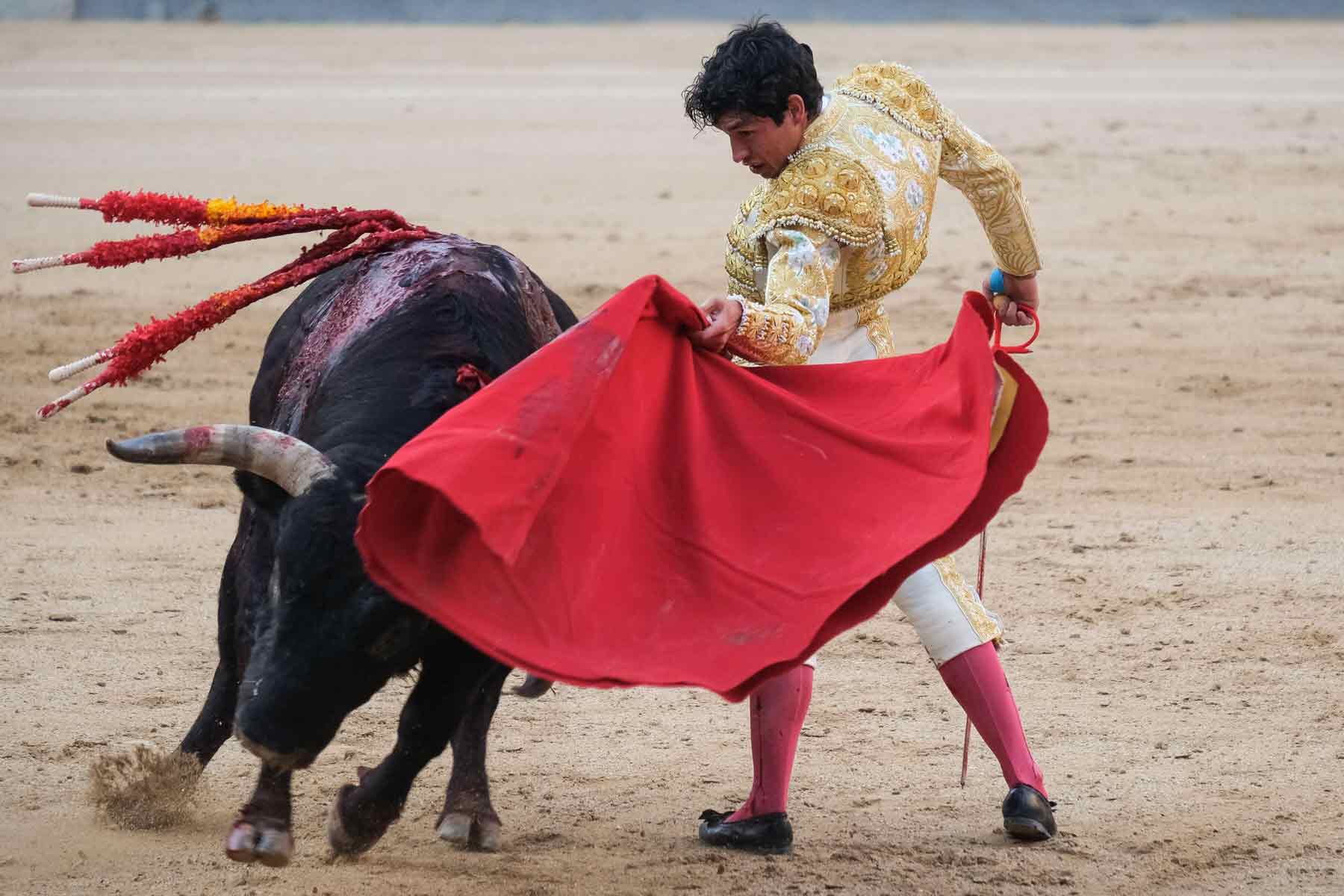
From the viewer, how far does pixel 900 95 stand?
3109mm

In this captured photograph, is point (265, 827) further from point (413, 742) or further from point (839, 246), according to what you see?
point (839, 246)

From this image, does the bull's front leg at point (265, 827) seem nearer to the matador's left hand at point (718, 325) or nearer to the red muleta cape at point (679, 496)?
the red muleta cape at point (679, 496)

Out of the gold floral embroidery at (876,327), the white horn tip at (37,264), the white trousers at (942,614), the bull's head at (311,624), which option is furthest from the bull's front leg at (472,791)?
the white horn tip at (37,264)

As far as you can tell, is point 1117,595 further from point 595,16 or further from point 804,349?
point 595,16

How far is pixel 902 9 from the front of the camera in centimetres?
2939

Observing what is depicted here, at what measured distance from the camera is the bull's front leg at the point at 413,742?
9.00 feet

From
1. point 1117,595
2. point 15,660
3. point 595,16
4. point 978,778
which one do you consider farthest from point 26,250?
point 595,16

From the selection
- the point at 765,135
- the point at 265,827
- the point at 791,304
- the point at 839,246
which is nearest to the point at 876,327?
the point at 839,246

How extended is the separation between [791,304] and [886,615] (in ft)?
6.09

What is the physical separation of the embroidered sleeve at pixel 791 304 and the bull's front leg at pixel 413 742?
65cm

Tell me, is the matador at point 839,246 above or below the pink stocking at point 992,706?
above

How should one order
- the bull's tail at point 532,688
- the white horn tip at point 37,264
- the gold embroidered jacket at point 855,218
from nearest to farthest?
the gold embroidered jacket at point 855,218 → the white horn tip at point 37,264 → the bull's tail at point 532,688

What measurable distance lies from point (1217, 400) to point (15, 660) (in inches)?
176

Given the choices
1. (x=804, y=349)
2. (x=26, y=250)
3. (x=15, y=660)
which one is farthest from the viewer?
Result: (x=26, y=250)
